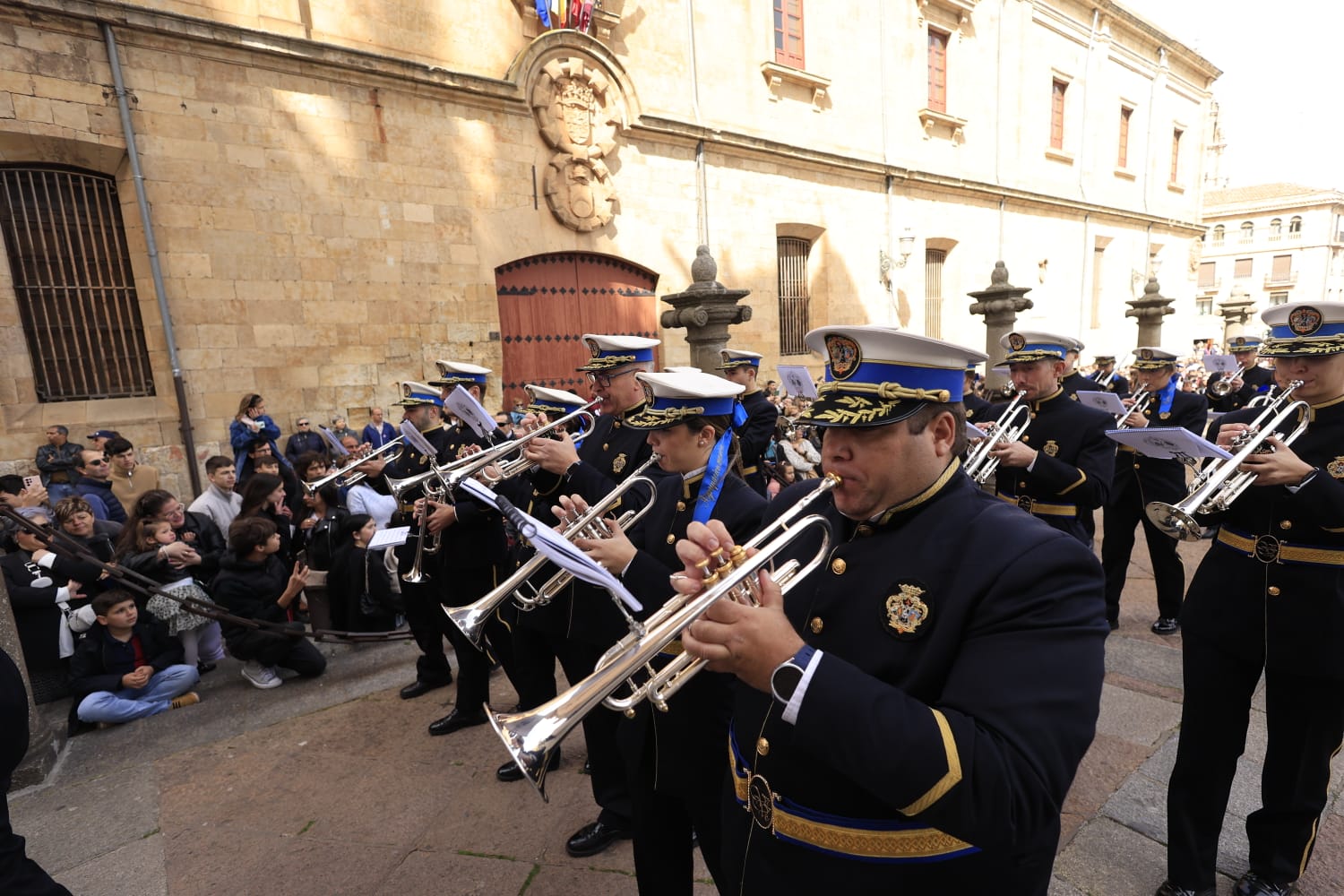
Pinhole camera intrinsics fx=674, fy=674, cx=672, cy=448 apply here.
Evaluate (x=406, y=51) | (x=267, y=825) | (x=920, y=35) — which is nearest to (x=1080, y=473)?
(x=267, y=825)

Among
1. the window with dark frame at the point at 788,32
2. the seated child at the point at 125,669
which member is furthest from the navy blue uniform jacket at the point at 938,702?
the window with dark frame at the point at 788,32

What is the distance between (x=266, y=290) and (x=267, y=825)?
765 cm

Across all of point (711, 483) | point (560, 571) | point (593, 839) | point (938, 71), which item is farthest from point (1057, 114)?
point (593, 839)

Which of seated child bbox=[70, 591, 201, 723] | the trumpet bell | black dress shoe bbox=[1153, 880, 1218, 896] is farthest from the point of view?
seated child bbox=[70, 591, 201, 723]

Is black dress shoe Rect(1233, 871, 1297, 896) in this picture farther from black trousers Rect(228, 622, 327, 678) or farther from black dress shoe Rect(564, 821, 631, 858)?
black trousers Rect(228, 622, 327, 678)

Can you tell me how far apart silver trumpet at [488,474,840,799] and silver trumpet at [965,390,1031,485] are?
3.34 m

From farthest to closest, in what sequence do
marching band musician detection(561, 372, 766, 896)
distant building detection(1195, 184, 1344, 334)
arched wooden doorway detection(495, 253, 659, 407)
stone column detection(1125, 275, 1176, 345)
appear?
1. distant building detection(1195, 184, 1344, 334)
2. stone column detection(1125, 275, 1176, 345)
3. arched wooden doorway detection(495, 253, 659, 407)
4. marching band musician detection(561, 372, 766, 896)

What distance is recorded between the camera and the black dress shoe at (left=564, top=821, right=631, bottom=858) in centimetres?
341

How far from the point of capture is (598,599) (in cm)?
328

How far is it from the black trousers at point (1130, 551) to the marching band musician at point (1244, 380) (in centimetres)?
537

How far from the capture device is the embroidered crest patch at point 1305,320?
9.61 feet

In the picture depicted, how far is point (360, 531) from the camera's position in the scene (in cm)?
605

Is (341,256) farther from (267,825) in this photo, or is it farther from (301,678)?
(267,825)

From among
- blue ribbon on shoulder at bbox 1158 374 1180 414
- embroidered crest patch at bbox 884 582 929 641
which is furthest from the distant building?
embroidered crest patch at bbox 884 582 929 641
